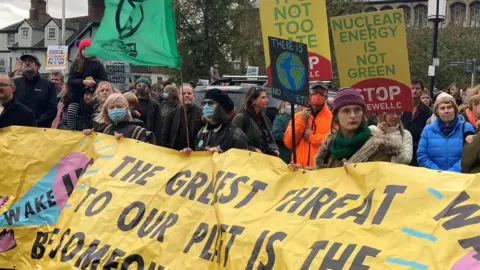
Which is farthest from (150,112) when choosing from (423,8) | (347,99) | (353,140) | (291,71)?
(423,8)

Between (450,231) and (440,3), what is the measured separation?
10.1 m

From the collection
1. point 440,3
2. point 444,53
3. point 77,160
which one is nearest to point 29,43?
point 444,53

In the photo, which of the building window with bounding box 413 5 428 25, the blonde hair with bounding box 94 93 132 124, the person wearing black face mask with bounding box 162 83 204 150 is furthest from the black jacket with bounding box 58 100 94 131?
the building window with bounding box 413 5 428 25

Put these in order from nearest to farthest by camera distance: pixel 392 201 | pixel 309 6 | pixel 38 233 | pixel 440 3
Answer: pixel 392 201 < pixel 38 233 < pixel 309 6 < pixel 440 3

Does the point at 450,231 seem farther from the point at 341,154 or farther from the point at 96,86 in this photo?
the point at 96,86

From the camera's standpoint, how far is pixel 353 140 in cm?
404

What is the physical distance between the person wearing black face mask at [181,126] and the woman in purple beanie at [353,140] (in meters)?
3.66

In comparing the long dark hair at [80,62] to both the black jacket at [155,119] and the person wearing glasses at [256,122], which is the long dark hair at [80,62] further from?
the person wearing glasses at [256,122]

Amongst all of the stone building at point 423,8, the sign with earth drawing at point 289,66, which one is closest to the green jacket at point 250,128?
the sign with earth drawing at point 289,66

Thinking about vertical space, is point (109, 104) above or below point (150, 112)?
above

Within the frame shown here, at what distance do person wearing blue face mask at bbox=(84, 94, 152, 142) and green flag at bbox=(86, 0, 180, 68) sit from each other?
0.52 metres

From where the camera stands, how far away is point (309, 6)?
23.1 ft

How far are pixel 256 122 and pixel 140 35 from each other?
2024 millimetres

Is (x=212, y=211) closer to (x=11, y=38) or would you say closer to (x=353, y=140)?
(x=353, y=140)
